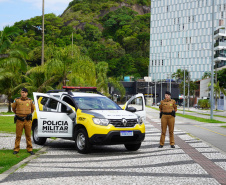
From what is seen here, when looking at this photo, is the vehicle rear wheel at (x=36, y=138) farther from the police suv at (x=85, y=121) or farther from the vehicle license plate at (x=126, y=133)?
the vehicle license plate at (x=126, y=133)

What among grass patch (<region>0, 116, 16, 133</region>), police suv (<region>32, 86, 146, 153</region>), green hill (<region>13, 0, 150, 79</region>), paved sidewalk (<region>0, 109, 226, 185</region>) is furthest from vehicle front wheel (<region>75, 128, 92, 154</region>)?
green hill (<region>13, 0, 150, 79</region>)

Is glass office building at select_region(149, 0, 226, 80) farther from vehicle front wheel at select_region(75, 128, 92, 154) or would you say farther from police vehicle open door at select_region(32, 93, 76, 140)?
vehicle front wheel at select_region(75, 128, 92, 154)

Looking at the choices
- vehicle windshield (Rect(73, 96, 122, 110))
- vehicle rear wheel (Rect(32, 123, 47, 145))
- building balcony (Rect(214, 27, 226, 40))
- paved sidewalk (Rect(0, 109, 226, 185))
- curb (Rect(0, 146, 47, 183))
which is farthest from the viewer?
building balcony (Rect(214, 27, 226, 40))

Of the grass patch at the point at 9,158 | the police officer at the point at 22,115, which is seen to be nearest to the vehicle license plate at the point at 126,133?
the police officer at the point at 22,115

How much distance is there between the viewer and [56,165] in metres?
9.36

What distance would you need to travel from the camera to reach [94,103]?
12977 mm

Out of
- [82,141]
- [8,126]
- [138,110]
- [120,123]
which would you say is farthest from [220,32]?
[82,141]

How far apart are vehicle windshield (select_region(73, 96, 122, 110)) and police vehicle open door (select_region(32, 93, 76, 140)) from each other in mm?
382

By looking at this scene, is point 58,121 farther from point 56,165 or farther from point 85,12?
point 85,12

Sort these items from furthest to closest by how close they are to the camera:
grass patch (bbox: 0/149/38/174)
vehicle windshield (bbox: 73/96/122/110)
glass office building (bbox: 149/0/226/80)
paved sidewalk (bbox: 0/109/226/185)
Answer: glass office building (bbox: 149/0/226/80) < vehicle windshield (bbox: 73/96/122/110) < grass patch (bbox: 0/149/38/174) < paved sidewalk (bbox: 0/109/226/185)

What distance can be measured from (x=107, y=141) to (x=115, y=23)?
15283cm

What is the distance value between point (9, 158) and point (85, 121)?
2467 millimetres

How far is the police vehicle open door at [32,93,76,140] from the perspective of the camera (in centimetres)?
1246

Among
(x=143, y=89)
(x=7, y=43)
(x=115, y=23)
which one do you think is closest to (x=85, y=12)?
(x=115, y=23)
